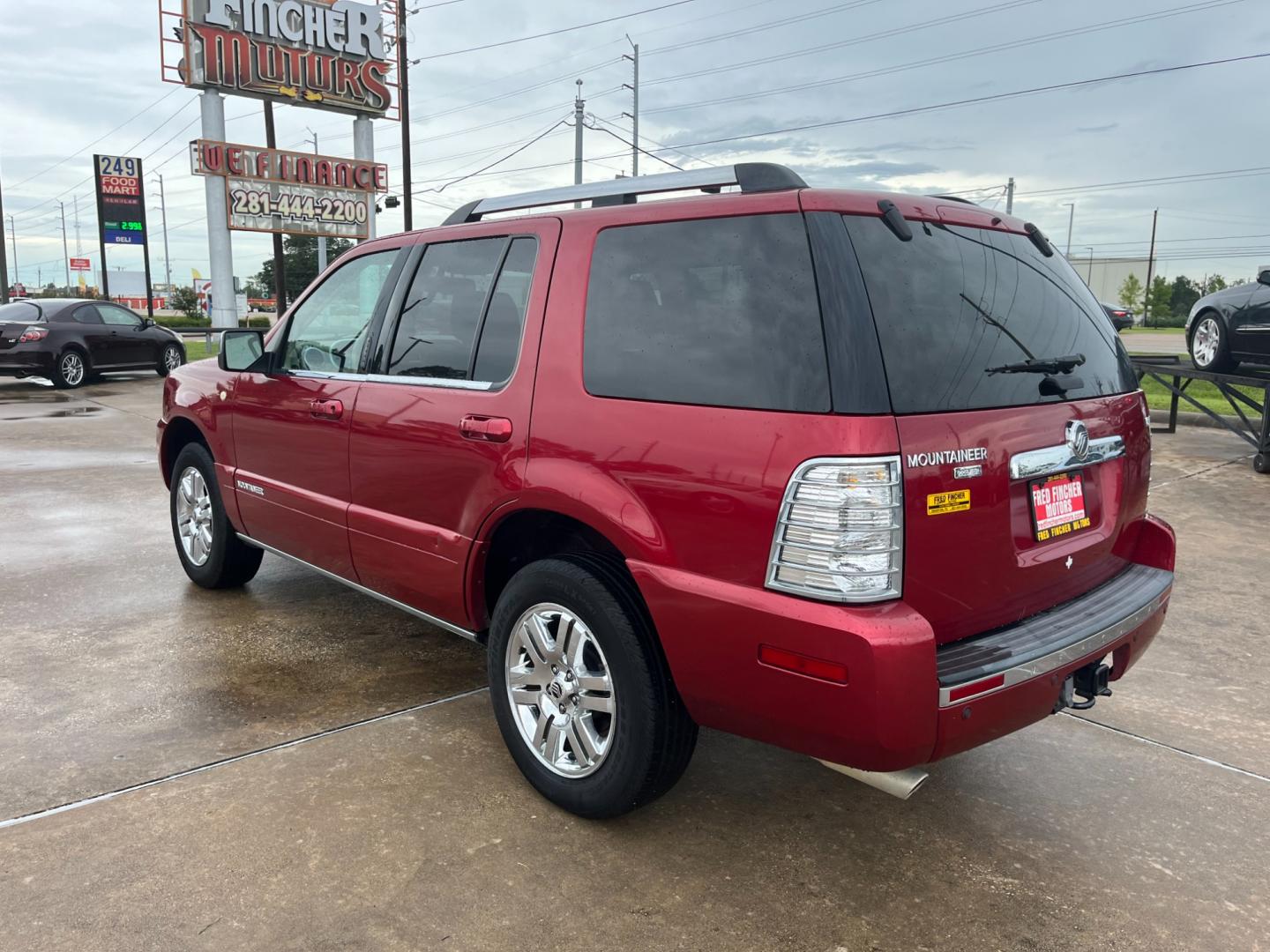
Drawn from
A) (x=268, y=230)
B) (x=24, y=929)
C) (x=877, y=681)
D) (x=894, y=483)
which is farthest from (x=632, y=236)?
(x=268, y=230)

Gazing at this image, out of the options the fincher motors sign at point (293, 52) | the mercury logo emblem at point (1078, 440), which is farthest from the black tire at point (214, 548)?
the fincher motors sign at point (293, 52)

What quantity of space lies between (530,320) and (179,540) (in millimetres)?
3271

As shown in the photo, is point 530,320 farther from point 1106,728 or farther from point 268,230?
point 268,230

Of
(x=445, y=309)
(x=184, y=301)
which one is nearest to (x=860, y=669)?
(x=445, y=309)

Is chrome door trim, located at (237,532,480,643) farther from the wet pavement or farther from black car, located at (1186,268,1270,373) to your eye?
black car, located at (1186,268,1270,373)

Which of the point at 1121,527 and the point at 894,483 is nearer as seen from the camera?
the point at 894,483

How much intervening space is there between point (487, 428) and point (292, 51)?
23.3 meters

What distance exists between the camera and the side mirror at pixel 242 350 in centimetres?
444

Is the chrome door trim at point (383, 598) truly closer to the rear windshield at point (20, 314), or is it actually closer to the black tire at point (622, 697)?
the black tire at point (622, 697)

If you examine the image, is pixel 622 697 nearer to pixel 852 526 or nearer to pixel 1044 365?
pixel 852 526

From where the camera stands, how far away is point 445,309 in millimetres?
3506

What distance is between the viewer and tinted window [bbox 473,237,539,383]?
→ 3131 mm

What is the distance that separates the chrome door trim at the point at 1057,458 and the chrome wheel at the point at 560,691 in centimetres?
127

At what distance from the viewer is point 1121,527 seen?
3.03 meters
